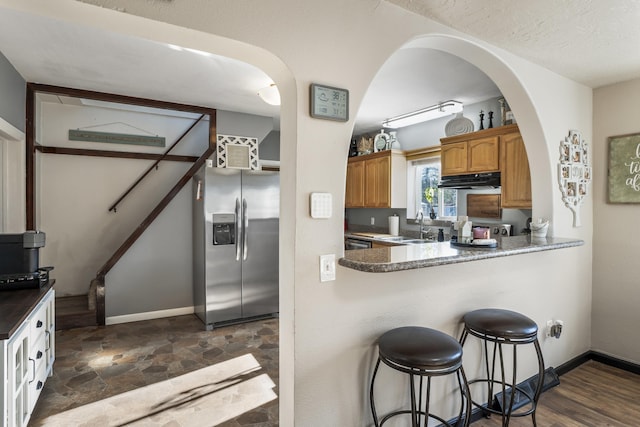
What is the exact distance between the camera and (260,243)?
4.16 m

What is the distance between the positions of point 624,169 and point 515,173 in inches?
32.4

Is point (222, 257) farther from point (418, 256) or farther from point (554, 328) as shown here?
point (554, 328)

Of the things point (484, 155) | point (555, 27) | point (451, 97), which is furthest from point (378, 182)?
point (555, 27)

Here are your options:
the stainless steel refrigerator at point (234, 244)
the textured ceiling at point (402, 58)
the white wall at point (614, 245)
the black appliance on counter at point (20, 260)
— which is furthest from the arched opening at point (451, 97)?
→ the black appliance on counter at point (20, 260)

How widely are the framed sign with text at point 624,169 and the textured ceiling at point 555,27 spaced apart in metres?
0.61

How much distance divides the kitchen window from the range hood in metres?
0.57

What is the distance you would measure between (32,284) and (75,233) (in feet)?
8.61

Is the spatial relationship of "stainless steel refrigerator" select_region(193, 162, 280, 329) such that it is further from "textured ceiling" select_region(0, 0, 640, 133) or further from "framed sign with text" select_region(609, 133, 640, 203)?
"framed sign with text" select_region(609, 133, 640, 203)

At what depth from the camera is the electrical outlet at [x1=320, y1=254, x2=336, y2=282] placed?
5.32 ft

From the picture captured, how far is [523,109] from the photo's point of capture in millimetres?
2602

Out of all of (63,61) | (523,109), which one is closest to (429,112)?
(523,109)

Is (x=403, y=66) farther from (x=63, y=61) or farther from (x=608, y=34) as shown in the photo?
(x=63, y=61)

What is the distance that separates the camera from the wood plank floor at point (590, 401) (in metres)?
2.22

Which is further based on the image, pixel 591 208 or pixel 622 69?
pixel 591 208
